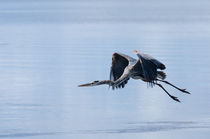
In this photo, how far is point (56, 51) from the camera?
1822 cm

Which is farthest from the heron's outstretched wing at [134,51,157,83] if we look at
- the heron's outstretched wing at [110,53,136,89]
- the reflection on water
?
the heron's outstretched wing at [110,53,136,89]

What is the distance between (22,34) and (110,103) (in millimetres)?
12311

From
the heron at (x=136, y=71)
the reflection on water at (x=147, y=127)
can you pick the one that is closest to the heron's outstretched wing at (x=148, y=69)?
the heron at (x=136, y=71)

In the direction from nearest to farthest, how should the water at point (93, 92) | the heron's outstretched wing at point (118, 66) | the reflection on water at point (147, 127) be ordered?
the reflection on water at point (147, 127) < the water at point (93, 92) < the heron's outstretched wing at point (118, 66)

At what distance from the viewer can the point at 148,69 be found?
9711 mm

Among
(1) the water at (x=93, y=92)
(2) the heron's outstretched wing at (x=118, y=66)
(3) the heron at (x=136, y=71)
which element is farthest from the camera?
(2) the heron's outstretched wing at (x=118, y=66)

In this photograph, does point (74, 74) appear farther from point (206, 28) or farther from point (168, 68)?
point (206, 28)

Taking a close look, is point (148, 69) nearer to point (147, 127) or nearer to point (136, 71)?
point (136, 71)

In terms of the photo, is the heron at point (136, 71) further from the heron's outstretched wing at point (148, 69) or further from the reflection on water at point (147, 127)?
the reflection on water at point (147, 127)

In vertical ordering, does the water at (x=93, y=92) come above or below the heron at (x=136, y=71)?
below

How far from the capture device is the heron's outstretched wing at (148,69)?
965cm

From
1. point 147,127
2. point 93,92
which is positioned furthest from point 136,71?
point 93,92

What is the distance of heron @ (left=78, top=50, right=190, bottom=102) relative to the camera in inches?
381

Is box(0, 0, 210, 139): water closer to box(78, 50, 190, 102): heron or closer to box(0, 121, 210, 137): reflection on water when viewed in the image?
box(0, 121, 210, 137): reflection on water
